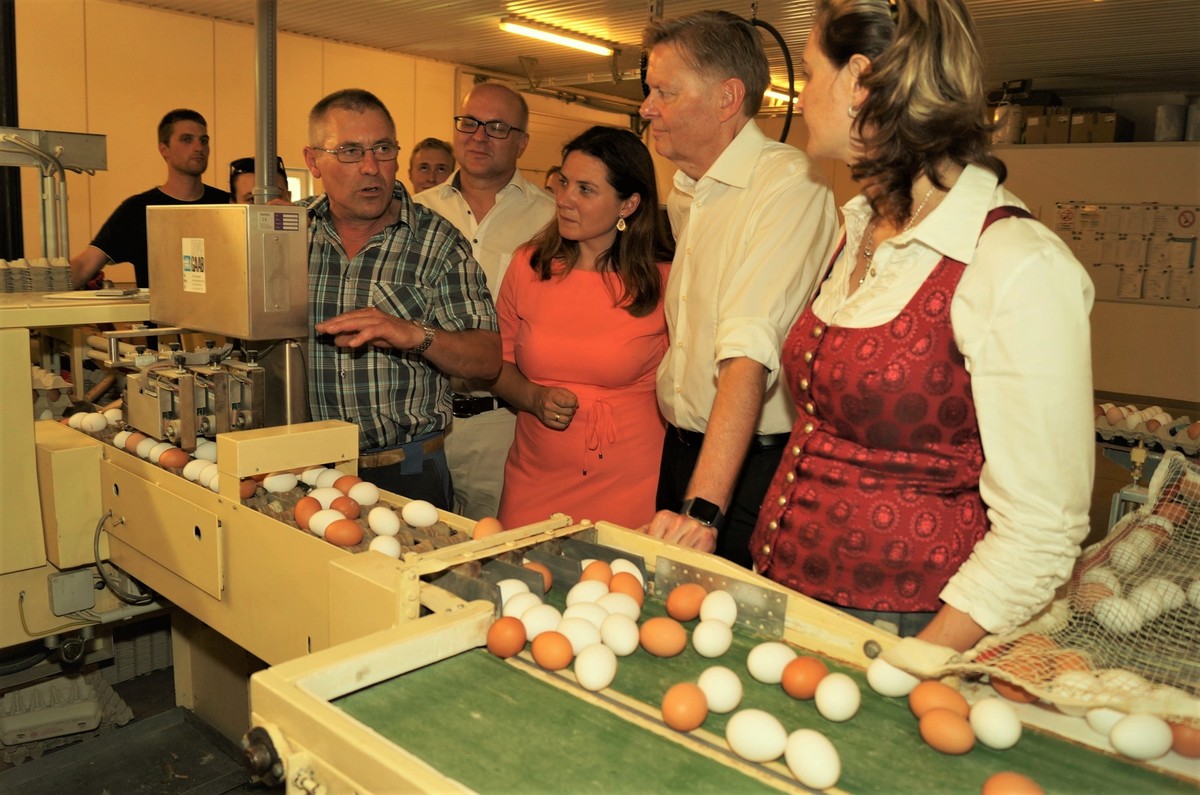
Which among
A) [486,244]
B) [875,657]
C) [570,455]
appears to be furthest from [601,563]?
[486,244]

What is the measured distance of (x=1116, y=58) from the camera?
674 cm

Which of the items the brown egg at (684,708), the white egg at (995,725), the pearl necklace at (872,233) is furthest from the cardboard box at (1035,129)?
the brown egg at (684,708)

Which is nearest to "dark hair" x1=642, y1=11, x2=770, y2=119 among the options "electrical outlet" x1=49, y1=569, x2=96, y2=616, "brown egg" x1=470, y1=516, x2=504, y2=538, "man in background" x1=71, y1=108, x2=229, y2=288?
"brown egg" x1=470, y1=516, x2=504, y2=538

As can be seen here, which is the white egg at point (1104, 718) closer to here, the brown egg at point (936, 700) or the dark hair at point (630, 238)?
the brown egg at point (936, 700)

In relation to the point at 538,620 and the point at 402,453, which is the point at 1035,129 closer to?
the point at 402,453

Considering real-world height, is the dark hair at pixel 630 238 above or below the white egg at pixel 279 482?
above

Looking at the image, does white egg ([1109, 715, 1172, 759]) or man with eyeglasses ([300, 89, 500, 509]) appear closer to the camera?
white egg ([1109, 715, 1172, 759])

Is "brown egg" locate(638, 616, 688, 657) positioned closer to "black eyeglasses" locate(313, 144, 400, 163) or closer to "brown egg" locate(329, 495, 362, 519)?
"brown egg" locate(329, 495, 362, 519)

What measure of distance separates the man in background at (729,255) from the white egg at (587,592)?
1.11 feet

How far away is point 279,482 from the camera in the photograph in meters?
1.76

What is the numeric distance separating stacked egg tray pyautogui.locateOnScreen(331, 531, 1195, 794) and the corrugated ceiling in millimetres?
4626

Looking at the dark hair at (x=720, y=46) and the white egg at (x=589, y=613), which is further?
the dark hair at (x=720, y=46)

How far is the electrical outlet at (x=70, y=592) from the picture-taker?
2029mm

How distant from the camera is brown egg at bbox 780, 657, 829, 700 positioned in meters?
1.08
